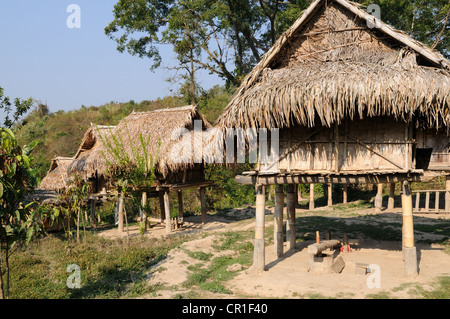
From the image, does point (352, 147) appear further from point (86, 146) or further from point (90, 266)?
point (86, 146)

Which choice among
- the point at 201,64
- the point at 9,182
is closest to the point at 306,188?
Result: the point at 201,64

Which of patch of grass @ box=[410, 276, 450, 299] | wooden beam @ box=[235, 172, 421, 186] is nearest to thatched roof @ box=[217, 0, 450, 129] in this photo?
wooden beam @ box=[235, 172, 421, 186]

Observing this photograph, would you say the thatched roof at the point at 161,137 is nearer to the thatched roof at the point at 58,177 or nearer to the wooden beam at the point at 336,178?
the thatched roof at the point at 58,177

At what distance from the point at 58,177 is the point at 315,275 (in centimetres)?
1490

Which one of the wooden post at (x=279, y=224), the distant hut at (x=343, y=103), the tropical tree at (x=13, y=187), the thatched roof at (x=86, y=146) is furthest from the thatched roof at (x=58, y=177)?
the tropical tree at (x=13, y=187)

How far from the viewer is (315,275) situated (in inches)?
363

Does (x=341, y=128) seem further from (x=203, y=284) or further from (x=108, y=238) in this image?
(x=108, y=238)

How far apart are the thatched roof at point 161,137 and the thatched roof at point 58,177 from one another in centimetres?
182

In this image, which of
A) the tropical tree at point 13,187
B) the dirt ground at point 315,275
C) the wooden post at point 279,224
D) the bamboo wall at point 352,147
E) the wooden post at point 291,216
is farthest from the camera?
the wooden post at point 291,216

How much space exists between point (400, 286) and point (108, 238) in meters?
10.2

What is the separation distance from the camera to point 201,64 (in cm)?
2345

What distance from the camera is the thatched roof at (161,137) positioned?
48.8 ft

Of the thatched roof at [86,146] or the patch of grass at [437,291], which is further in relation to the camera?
the thatched roof at [86,146]

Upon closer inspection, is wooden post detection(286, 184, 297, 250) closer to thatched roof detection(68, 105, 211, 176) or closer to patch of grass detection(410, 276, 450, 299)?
patch of grass detection(410, 276, 450, 299)
